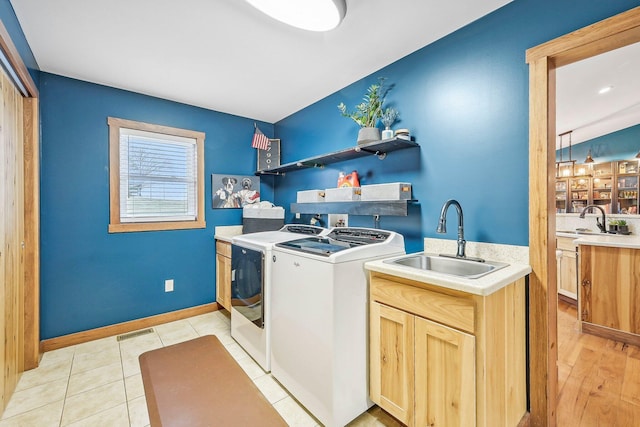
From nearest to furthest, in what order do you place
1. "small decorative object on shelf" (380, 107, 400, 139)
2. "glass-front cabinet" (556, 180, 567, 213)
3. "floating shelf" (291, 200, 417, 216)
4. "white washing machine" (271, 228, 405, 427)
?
"white washing machine" (271, 228, 405, 427), "floating shelf" (291, 200, 417, 216), "small decorative object on shelf" (380, 107, 400, 139), "glass-front cabinet" (556, 180, 567, 213)

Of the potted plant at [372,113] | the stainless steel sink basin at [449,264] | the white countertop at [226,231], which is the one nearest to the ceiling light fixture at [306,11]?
the potted plant at [372,113]

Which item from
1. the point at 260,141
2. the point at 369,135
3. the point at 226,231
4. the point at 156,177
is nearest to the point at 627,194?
the point at 369,135

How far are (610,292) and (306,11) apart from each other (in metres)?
3.52

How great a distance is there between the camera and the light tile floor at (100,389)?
5.13 ft

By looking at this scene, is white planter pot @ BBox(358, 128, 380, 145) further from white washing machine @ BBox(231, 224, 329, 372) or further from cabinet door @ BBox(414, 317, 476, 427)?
cabinet door @ BBox(414, 317, 476, 427)

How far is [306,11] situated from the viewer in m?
1.49

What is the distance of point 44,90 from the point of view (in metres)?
2.32

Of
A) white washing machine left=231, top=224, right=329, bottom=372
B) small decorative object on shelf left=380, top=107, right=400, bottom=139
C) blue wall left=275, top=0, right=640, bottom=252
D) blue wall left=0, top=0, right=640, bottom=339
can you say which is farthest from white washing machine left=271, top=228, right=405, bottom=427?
small decorative object on shelf left=380, top=107, right=400, bottom=139

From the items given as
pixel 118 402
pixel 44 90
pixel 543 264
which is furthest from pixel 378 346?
pixel 44 90

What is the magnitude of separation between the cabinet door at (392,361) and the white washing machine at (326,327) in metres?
0.08

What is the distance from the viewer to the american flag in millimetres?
3357

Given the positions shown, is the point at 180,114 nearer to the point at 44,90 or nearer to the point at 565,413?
the point at 44,90

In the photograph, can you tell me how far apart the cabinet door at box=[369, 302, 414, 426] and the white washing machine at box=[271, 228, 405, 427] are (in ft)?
0.27

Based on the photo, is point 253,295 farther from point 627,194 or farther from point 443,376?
point 627,194
